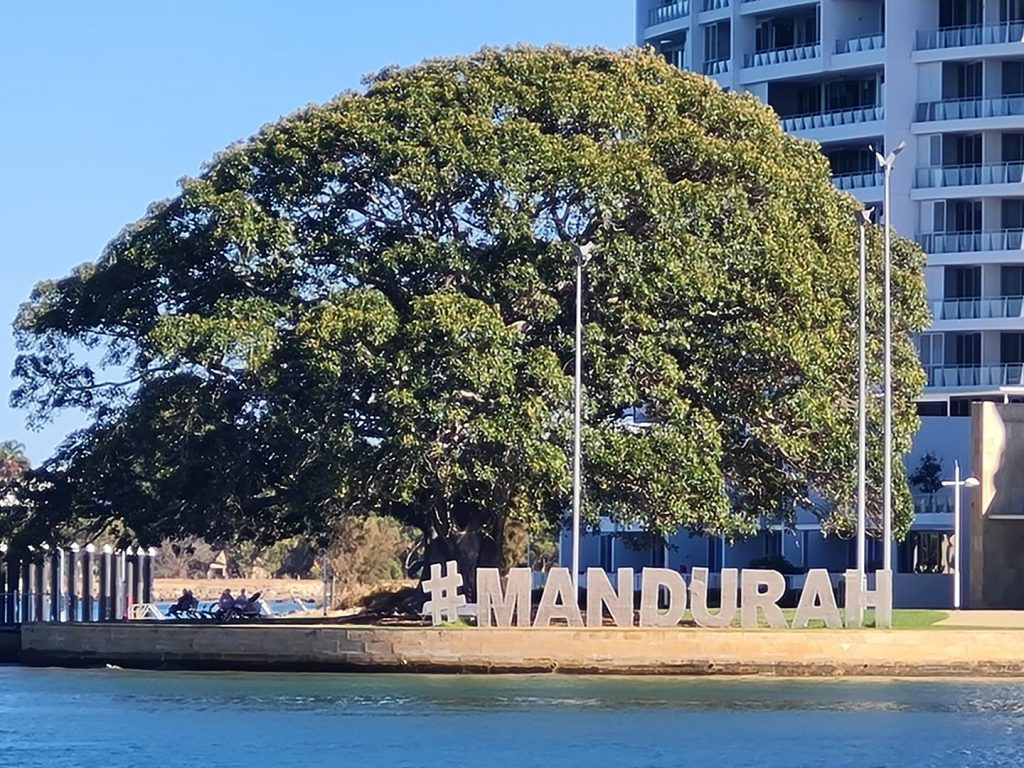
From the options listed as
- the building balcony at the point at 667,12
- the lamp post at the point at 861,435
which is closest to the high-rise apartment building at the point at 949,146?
the building balcony at the point at 667,12

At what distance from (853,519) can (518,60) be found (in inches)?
596

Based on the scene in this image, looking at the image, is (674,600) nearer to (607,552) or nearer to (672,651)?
(672,651)

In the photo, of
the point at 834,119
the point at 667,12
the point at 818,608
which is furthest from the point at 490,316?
the point at 667,12

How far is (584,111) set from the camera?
194ft

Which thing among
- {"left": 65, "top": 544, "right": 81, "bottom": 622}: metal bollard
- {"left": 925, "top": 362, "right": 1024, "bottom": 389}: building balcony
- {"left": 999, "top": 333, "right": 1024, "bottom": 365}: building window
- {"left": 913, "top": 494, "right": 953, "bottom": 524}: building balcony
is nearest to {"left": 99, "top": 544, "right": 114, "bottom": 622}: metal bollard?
{"left": 65, "top": 544, "right": 81, "bottom": 622}: metal bollard

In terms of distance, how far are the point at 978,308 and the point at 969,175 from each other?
5561mm

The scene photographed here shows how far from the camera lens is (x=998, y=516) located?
68.2m

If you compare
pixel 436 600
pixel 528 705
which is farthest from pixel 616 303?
pixel 528 705

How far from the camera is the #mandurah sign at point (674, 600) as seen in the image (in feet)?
176

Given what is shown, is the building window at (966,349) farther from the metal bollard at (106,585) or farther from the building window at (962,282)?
the metal bollard at (106,585)

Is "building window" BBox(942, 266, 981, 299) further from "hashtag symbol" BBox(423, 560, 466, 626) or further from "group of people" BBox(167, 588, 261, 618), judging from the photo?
"hashtag symbol" BBox(423, 560, 466, 626)

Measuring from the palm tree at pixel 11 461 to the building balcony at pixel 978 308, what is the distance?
41.1 meters

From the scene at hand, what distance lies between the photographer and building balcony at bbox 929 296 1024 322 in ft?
312

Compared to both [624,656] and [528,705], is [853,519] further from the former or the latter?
[528,705]
